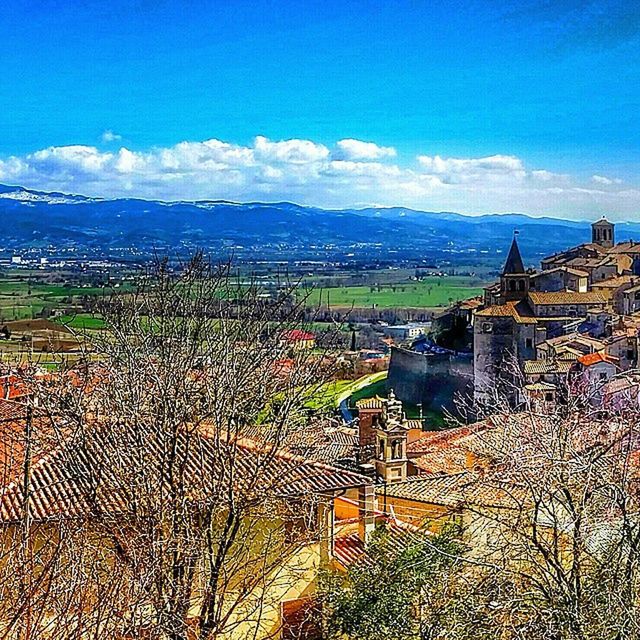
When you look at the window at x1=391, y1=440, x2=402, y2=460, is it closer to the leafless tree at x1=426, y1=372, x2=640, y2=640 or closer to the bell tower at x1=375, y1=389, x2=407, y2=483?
the bell tower at x1=375, y1=389, x2=407, y2=483

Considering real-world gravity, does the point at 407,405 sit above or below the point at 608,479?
below

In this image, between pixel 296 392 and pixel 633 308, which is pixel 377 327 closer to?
pixel 633 308

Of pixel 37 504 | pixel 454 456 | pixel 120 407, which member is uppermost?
pixel 120 407

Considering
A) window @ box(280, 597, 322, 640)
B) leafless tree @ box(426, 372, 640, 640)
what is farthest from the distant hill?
leafless tree @ box(426, 372, 640, 640)

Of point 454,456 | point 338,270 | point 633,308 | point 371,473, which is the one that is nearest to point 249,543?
point 371,473

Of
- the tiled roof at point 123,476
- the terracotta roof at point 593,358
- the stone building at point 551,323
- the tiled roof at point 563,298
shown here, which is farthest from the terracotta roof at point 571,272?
the tiled roof at point 123,476

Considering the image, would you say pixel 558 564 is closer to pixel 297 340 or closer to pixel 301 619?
pixel 301 619
